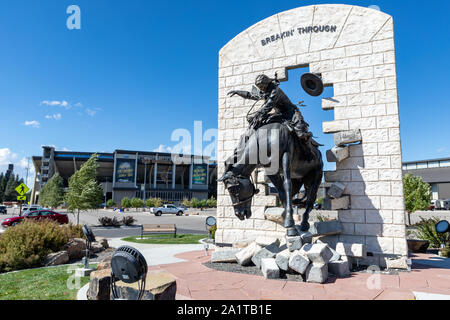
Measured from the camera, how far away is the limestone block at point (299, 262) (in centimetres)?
452

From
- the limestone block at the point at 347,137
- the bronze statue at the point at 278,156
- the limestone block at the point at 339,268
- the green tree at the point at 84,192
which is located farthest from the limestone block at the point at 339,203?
the green tree at the point at 84,192

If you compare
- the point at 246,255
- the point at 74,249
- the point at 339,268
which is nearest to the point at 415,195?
the point at 339,268

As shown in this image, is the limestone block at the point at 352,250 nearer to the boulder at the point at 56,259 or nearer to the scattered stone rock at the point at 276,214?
the scattered stone rock at the point at 276,214

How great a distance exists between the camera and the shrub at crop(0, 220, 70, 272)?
25.0 ft

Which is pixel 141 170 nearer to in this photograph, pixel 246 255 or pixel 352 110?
pixel 246 255

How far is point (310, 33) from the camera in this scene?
7.06 meters

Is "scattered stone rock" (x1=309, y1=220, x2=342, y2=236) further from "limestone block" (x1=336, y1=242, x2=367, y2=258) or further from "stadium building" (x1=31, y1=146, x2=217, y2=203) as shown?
"stadium building" (x1=31, y1=146, x2=217, y2=203)

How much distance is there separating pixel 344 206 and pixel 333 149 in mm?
1315

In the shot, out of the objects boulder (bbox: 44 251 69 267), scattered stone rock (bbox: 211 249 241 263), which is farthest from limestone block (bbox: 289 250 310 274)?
boulder (bbox: 44 251 69 267)

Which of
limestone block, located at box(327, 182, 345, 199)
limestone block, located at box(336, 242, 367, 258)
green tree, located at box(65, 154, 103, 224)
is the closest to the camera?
limestone block, located at box(336, 242, 367, 258)

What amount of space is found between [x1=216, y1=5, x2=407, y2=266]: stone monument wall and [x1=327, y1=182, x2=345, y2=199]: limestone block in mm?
143

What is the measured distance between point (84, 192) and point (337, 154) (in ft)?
69.3
